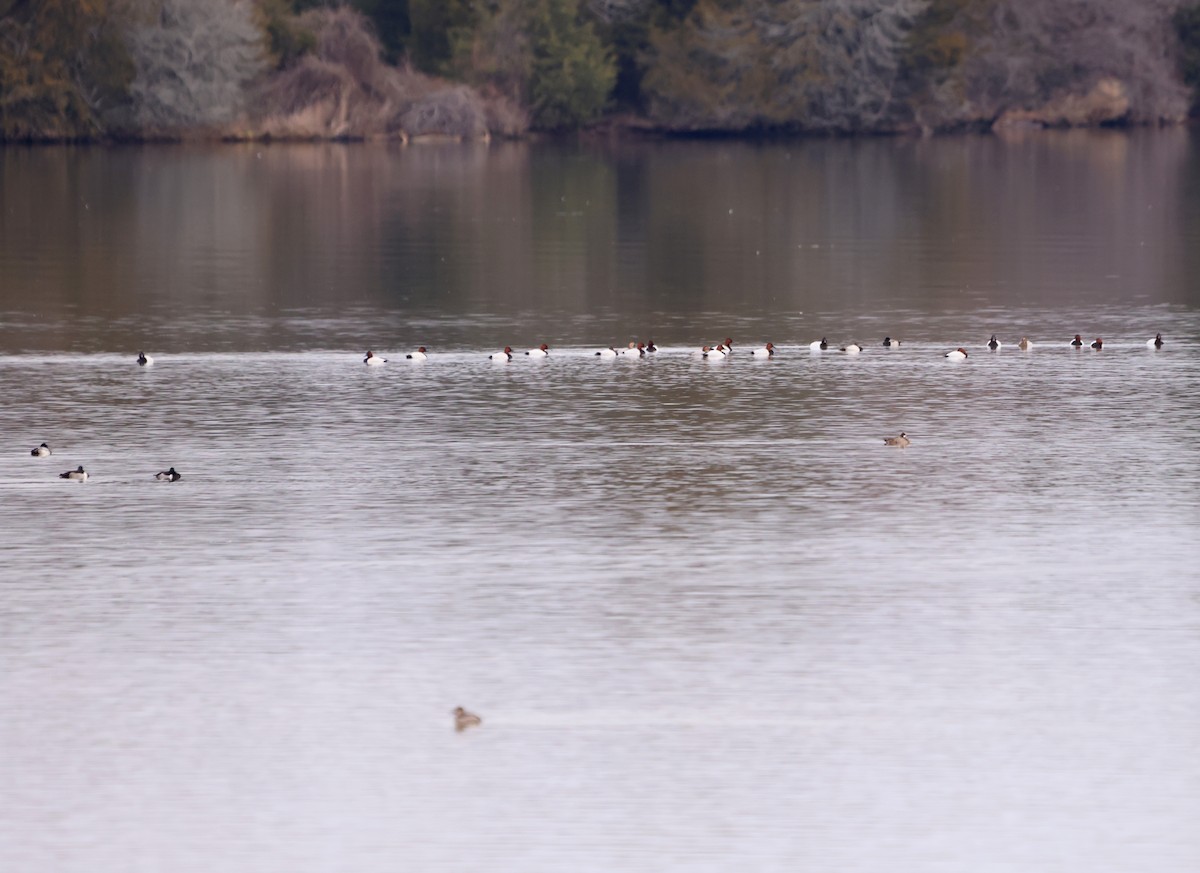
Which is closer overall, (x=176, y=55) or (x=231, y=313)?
(x=231, y=313)

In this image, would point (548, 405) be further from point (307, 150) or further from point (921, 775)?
point (307, 150)

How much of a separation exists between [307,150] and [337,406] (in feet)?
205

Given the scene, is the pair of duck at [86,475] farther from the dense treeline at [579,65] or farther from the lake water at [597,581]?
the dense treeline at [579,65]

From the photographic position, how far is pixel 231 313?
36281mm

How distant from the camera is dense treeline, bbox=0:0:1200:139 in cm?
8706

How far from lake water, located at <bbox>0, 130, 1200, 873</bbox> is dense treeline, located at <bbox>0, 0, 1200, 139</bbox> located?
4911 cm

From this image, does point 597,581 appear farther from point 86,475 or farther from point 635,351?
point 635,351

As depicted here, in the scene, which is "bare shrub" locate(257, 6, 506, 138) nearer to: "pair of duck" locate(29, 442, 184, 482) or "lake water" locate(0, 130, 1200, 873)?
"lake water" locate(0, 130, 1200, 873)

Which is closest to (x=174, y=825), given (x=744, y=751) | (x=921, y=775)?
(x=744, y=751)

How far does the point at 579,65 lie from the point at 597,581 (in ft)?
266

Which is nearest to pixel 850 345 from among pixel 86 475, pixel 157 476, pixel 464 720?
pixel 157 476

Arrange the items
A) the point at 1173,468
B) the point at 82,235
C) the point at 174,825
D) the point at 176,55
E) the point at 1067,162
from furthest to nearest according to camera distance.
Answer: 1. the point at 176,55
2. the point at 1067,162
3. the point at 82,235
4. the point at 1173,468
5. the point at 174,825

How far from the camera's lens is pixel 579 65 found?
9725 centimetres

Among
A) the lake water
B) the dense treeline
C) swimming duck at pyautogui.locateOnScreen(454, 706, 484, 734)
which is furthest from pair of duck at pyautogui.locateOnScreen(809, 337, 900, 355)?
the dense treeline
